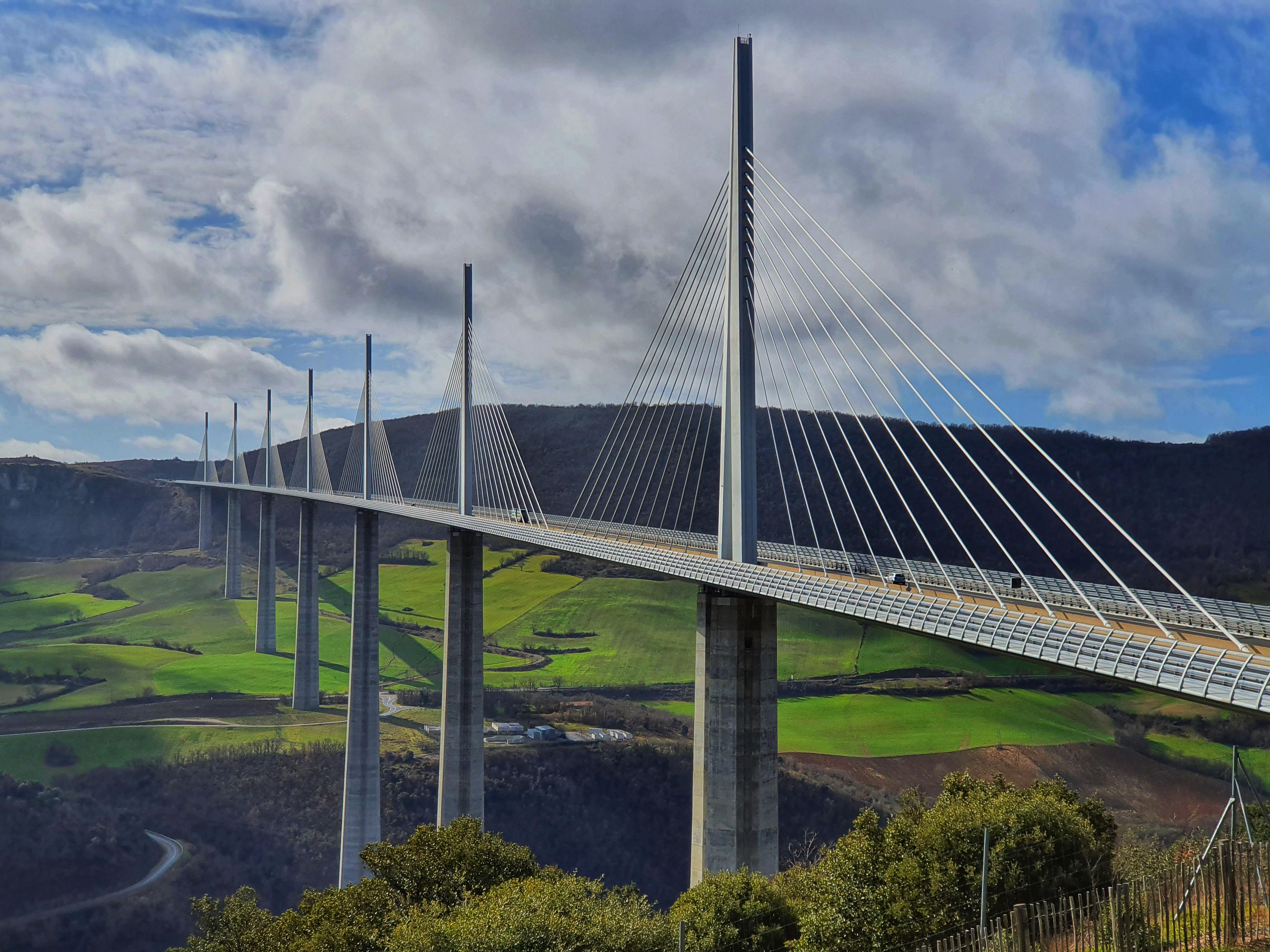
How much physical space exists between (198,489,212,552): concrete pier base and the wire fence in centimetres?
12722

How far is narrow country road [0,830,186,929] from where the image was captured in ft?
140

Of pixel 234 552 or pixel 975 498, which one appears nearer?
pixel 975 498

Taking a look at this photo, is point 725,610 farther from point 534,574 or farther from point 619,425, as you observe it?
point 619,425

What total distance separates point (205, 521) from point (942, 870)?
127 meters

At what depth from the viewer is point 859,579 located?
1953cm

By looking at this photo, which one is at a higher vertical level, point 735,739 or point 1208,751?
→ point 735,739

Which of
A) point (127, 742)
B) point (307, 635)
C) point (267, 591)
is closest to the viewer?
point (127, 742)

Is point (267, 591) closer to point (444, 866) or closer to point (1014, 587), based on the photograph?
point (444, 866)

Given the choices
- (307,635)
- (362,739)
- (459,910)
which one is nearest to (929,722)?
(362,739)

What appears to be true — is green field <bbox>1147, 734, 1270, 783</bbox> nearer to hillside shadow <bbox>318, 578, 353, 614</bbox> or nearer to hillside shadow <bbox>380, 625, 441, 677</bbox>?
hillside shadow <bbox>380, 625, 441, 677</bbox>

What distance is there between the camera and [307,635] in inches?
2591

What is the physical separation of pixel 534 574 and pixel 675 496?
23481 mm

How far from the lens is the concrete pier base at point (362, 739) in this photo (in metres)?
44.2

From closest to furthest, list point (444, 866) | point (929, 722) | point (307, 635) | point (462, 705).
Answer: point (444, 866) → point (462, 705) → point (929, 722) → point (307, 635)
